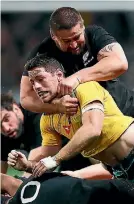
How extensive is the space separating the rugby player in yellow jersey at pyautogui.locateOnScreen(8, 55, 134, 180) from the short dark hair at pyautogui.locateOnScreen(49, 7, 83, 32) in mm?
286

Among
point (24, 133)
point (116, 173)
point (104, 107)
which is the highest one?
point (104, 107)

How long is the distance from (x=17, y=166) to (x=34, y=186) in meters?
0.57

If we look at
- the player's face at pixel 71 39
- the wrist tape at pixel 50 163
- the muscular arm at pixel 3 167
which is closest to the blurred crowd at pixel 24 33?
the muscular arm at pixel 3 167

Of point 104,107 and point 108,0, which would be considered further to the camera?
point 108,0

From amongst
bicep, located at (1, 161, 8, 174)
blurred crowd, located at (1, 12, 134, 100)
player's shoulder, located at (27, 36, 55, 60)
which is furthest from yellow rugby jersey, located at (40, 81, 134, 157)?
blurred crowd, located at (1, 12, 134, 100)

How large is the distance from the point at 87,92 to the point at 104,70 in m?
0.56

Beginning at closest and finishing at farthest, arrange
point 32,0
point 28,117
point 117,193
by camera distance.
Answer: point 117,193
point 28,117
point 32,0

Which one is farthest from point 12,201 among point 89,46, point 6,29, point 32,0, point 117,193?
point 6,29

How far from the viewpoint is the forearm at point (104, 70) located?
4.30 m

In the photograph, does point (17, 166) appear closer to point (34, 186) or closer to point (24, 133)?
point (34, 186)

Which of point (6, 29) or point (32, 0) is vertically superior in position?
point (32, 0)

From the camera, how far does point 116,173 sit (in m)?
4.07

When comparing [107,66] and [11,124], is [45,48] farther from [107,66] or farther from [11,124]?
[11,124]

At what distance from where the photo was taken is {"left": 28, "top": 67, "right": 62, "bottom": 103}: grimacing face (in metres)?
4.05
